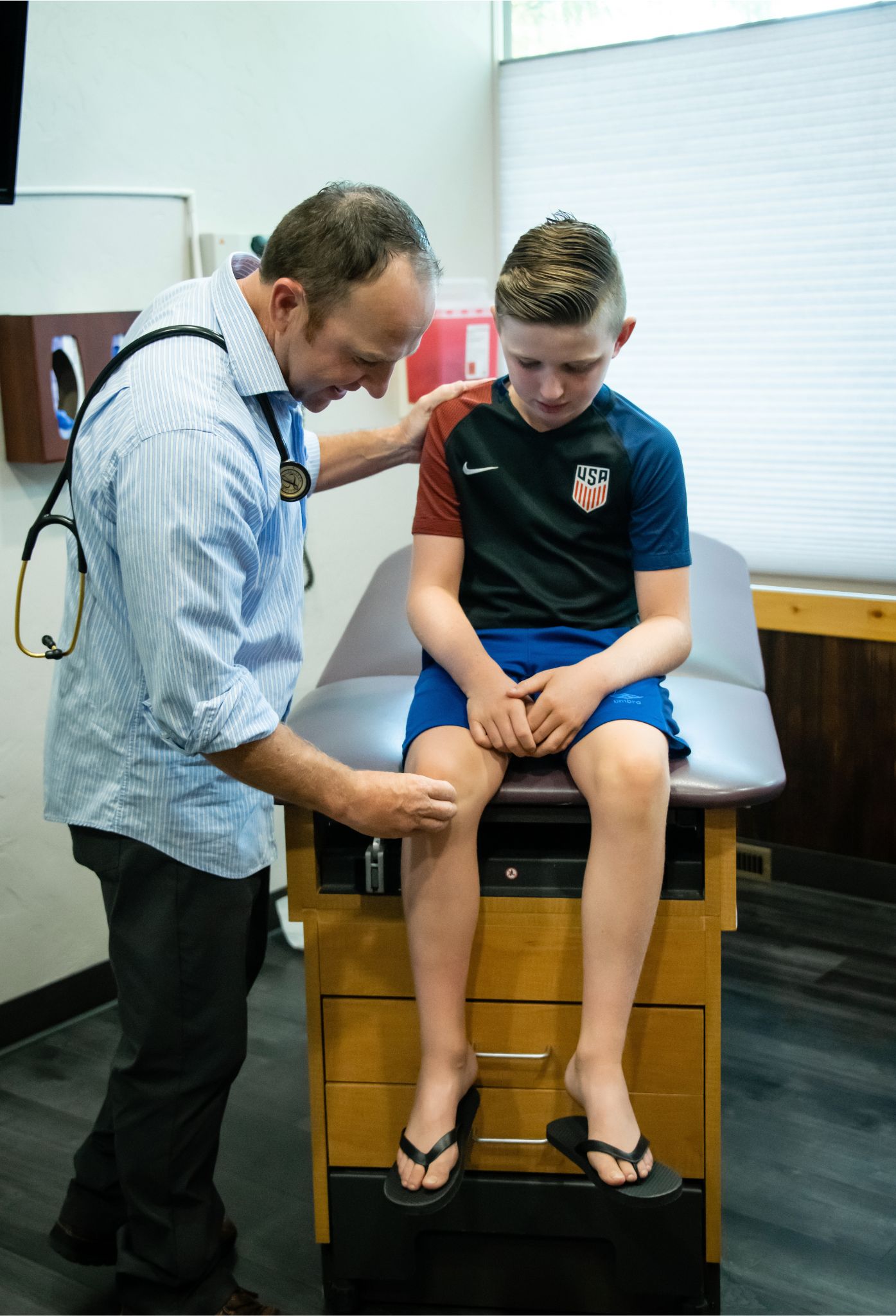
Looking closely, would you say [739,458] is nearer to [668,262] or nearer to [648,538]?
[668,262]

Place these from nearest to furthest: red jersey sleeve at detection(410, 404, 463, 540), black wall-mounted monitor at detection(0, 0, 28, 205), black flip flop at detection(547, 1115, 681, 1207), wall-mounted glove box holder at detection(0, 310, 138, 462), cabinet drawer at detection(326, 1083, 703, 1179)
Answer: black flip flop at detection(547, 1115, 681, 1207) → cabinet drawer at detection(326, 1083, 703, 1179) → red jersey sleeve at detection(410, 404, 463, 540) → black wall-mounted monitor at detection(0, 0, 28, 205) → wall-mounted glove box holder at detection(0, 310, 138, 462)

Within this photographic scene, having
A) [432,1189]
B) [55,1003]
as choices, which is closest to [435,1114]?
[432,1189]

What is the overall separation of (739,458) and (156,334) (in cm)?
195

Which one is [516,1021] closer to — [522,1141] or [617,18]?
[522,1141]

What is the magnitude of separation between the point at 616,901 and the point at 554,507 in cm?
53

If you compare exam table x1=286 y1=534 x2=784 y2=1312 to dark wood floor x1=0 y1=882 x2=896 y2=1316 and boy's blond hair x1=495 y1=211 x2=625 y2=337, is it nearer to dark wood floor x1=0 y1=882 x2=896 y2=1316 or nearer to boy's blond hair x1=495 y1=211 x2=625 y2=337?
dark wood floor x1=0 y1=882 x2=896 y2=1316

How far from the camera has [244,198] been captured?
252 cm

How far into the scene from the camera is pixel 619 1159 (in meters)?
1.34

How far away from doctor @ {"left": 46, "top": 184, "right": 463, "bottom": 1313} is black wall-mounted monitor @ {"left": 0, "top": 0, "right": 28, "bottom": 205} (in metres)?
0.61

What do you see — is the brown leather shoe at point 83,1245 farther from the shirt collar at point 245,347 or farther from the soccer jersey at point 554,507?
the shirt collar at point 245,347

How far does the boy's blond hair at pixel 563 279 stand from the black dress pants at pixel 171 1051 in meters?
0.77

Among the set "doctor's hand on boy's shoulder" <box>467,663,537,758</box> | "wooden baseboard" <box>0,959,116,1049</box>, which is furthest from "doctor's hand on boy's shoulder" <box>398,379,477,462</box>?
"wooden baseboard" <box>0,959,116,1049</box>

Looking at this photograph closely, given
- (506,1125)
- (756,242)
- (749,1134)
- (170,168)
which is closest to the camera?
(506,1125)

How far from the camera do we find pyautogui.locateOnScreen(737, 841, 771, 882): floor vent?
3.03 meters
